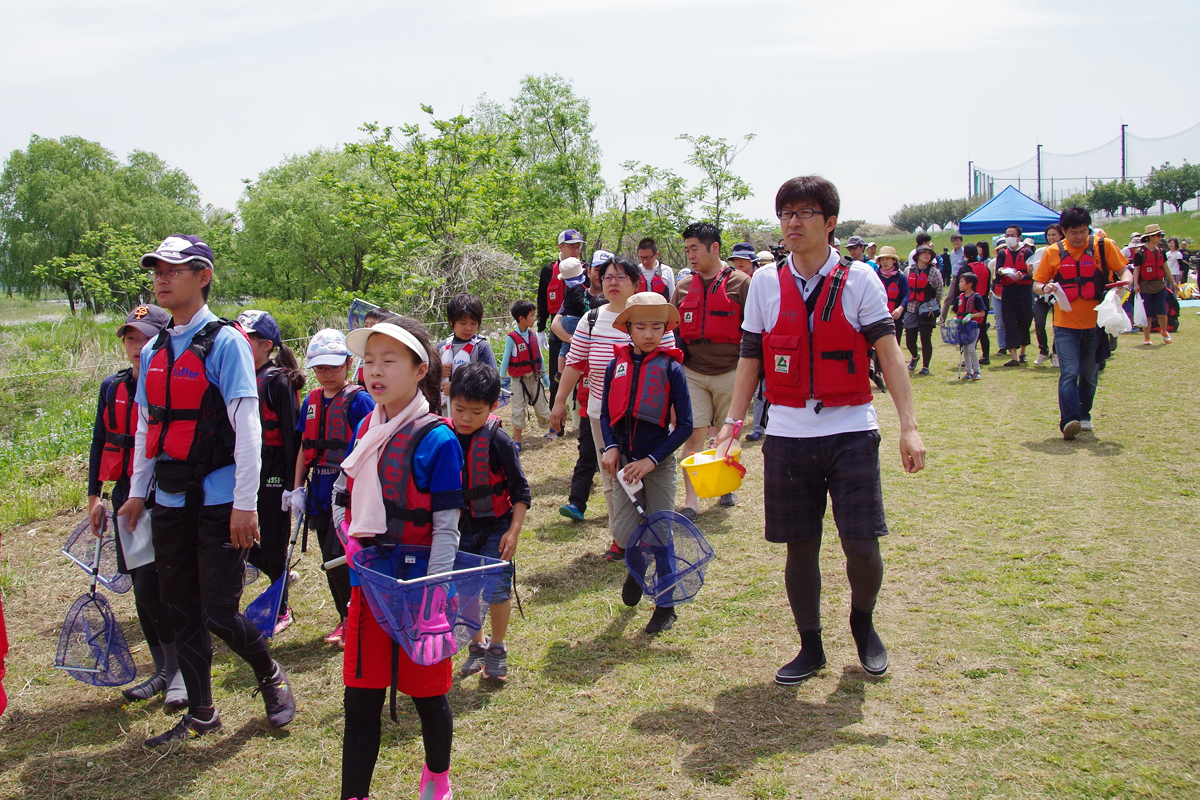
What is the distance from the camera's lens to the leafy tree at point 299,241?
39031 mm

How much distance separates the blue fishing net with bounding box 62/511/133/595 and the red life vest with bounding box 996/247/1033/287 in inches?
473

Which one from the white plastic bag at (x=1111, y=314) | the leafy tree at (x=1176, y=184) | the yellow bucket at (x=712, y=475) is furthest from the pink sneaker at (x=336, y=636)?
the leafy tree at (x=1176, y=184)

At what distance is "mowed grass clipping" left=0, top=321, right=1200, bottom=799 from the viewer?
2951 mm

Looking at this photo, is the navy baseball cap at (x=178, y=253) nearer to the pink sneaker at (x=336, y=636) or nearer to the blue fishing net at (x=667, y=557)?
the pink sneaker at (x=336, y=636)

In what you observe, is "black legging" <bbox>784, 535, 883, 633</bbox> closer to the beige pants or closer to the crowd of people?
the crowd of people

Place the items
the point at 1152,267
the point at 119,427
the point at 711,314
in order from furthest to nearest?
the point at 1152,267
the point at 711,314
the point at 119,427

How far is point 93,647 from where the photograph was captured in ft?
12.5

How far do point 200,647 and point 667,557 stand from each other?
2199mm

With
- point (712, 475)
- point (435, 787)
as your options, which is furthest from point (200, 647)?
point (712, 475)

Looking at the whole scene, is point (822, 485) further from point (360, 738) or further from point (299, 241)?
point (299, 241)

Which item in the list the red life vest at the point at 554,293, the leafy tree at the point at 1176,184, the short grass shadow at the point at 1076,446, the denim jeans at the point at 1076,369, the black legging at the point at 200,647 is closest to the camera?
the black legging at the point at 200,647

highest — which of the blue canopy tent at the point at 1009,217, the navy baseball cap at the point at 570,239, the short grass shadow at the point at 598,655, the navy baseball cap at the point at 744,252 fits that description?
the blue canopy tent at the point at 1009,217

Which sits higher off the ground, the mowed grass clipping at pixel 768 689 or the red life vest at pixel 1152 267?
the red life vest at pixel 1152 267

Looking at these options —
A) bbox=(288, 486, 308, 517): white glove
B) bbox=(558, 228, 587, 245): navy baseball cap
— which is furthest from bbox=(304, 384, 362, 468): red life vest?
bbox=(558, 228, 587, 245): navy baseball cap
